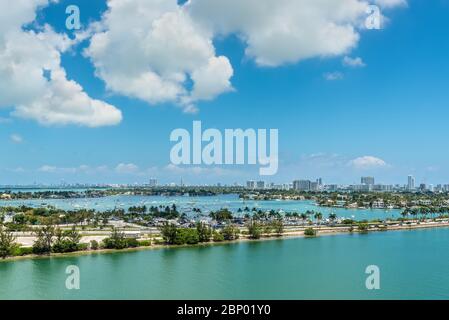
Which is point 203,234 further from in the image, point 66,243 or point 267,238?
point 66,243

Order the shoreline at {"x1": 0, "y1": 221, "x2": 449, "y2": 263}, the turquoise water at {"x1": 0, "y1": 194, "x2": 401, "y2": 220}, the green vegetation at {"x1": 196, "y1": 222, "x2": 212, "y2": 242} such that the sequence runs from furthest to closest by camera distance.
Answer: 1. the turquoise water at {"x1": 0, "y1": 194, "x2": 401, "y2": 220}
2. the green vegetation at {"x1": 196, "y1": 222, "x2": 212, "y2": 242}
3. the shoreline at {"x1": 0, "y1": 221, "x2": 449, "y2": 263}

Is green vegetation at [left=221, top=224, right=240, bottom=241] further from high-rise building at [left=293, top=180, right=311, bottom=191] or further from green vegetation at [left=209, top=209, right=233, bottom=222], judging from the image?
high-rise building at [left=293, top=180, right=311, bottom=191]

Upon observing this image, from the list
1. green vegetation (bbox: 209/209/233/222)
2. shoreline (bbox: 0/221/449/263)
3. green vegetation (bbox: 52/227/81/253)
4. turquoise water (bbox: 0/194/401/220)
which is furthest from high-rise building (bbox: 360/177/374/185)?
green vegetation (bbox: 52/227/81/253)

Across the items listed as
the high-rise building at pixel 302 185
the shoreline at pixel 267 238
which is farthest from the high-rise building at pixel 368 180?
the shoreline at pixel 267 238

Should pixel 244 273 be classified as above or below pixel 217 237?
below

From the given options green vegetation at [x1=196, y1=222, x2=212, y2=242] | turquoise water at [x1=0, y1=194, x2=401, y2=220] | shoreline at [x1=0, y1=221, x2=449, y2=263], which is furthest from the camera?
turquoise water at [x1=0, y1=194, x2=401, y2=220]

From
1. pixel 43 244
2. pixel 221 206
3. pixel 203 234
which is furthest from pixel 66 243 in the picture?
pixel 221 206

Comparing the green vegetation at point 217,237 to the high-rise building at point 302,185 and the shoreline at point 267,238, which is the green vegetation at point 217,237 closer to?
the shoreline at point 267,238
